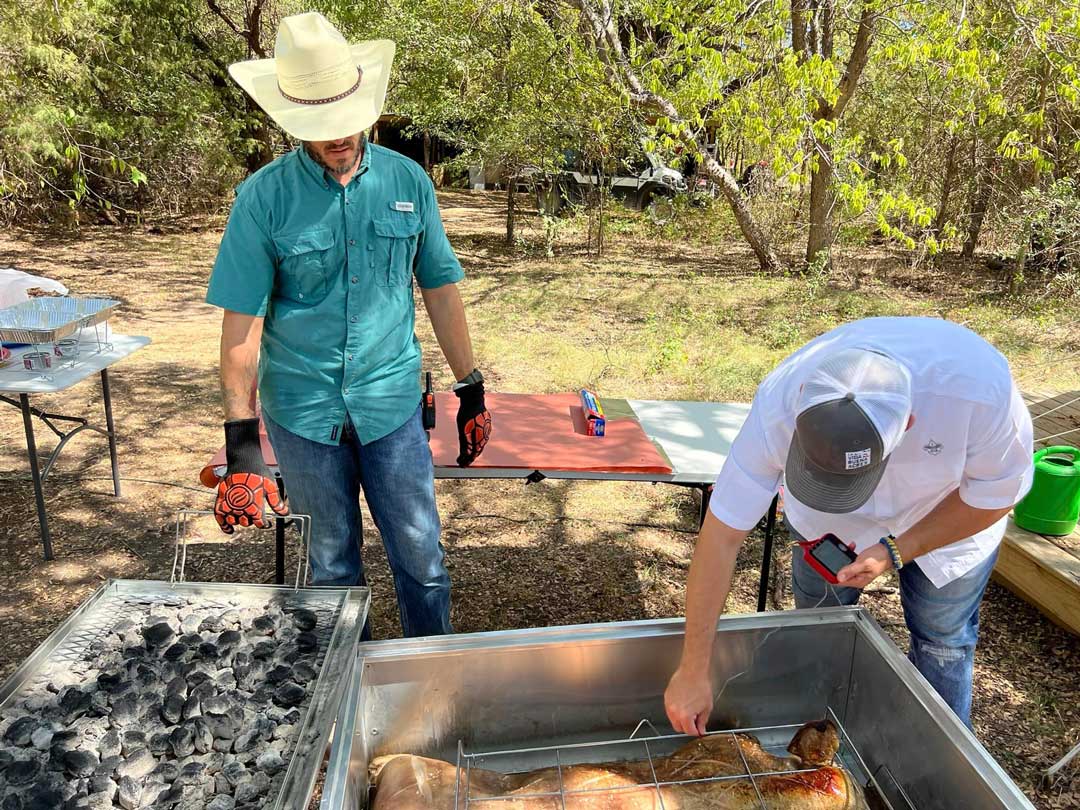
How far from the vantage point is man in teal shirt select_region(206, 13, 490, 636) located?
213 cm

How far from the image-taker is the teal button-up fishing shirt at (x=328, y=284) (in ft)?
7.03

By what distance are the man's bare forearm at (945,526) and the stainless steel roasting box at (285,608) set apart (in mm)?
1352

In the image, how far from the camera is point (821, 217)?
34.5ft

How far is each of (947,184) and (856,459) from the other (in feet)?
38.1

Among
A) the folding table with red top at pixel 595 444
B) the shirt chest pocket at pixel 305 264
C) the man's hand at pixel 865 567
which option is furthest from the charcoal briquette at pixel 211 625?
the man's hand at pixel 865 567

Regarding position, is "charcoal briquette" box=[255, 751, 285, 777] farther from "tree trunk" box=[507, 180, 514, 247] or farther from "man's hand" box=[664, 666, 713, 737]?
"tree trunk" box=[507, 180, 514, 247]

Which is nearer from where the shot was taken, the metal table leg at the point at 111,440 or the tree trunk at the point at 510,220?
the metal table leg at the point at 111,440

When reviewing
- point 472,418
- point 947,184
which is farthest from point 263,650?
point 947,184

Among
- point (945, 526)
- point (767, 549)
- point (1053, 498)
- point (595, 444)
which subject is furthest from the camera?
point (1053, 498)

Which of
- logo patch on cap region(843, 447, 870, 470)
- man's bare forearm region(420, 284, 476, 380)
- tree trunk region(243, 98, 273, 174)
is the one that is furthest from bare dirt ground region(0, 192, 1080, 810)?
tree trunk region(243, 98, 273, 174)

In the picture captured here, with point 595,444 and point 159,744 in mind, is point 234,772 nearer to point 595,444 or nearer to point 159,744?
Result: point 159,744

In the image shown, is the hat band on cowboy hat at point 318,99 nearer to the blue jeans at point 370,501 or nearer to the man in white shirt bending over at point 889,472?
the blue jeans at point 370,501

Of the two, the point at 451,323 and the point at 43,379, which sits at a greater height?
the point at 451,323

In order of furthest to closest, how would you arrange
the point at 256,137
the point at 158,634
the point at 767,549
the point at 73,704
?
the point at 256,137 < the point at 767,549 < the point at 158,634 < the point at 73,704
